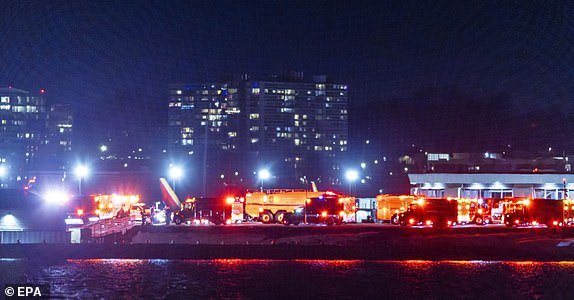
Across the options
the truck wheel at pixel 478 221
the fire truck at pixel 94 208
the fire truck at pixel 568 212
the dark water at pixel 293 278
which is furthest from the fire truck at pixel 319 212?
the fire truck at pixel 568 212

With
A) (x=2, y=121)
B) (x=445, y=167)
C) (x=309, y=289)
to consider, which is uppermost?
(x=2, y=121)

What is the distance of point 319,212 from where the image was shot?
157ft

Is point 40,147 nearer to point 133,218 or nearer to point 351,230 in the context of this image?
point 133,218

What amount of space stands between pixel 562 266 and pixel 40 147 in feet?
537

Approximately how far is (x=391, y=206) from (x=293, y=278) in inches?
904

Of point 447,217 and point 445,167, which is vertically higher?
point 445,167

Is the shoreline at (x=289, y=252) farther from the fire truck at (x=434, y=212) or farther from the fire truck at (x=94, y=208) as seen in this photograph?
the fire truck at (x=94, y=208)

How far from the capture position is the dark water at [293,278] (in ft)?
82.7

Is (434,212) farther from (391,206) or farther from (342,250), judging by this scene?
(342,250)

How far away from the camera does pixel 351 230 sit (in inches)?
1697

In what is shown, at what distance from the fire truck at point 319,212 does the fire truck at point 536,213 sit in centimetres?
1052

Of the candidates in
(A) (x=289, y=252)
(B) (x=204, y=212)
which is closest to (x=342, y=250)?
(A) (x=289, y=252)

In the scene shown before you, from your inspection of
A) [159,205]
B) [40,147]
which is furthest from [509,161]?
[40,147]
